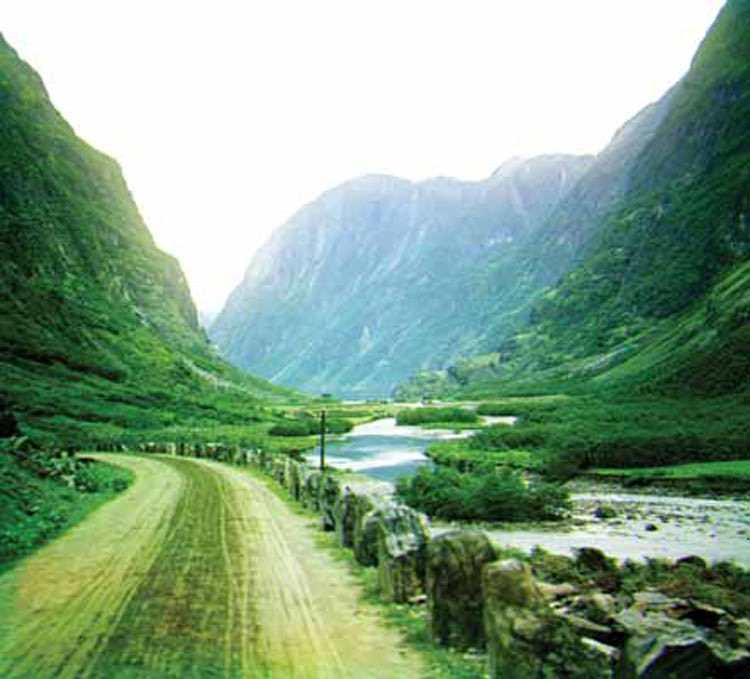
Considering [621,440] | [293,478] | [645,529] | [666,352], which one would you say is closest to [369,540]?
[293,478]

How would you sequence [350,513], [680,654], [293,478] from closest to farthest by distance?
[680,654] < [350,513] < [293,478]

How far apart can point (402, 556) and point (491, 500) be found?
19.7 m

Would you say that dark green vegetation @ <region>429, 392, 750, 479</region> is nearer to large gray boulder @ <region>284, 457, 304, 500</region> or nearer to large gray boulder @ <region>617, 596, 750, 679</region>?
large gray boulder @ <region>284, 457, 304, 500</region>

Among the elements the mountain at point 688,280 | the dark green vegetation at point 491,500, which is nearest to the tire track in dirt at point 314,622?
the dark green vegetation at point 491,500

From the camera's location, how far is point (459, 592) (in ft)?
32.3

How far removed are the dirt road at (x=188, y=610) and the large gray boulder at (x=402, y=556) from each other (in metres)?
0.66

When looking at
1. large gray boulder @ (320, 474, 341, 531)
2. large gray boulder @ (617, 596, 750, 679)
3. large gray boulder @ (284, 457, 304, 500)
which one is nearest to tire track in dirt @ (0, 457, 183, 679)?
large gray boulder @ (320, 474, 341, 531)

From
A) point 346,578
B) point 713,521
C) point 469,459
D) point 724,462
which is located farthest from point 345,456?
point 346,578

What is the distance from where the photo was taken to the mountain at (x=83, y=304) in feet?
283

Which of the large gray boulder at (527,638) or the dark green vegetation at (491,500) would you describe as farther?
the dark green vegetation at (491,500)

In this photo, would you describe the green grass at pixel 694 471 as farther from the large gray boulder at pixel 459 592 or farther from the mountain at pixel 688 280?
the large gray boulder at pixel 459 592

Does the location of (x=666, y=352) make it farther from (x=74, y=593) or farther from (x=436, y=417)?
(x=74, y=593)

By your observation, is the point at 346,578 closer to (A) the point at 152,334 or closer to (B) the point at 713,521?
(B) the point at 713,521

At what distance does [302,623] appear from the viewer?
11.1 meters
